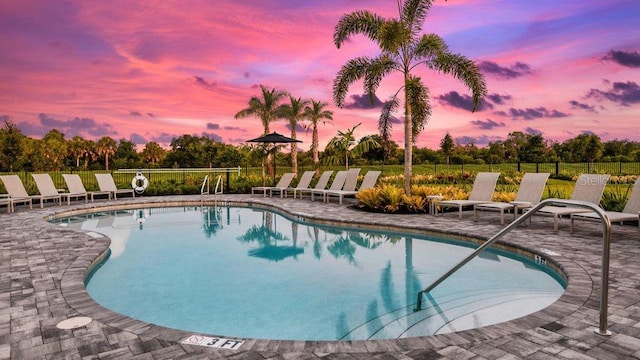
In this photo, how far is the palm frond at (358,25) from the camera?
39.4 feet

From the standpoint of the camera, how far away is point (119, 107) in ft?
76.7

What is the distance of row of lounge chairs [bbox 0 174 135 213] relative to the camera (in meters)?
Result: 11.9

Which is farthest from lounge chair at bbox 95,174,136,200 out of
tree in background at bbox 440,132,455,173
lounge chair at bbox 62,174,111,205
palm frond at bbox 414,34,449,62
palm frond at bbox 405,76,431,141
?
tree in background at bbox 440,132,455,173

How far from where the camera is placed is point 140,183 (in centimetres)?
1647

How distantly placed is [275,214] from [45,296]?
863 cm

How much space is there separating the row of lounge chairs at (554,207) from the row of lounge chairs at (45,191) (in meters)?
11.5

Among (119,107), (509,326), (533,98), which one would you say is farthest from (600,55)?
(119,107)

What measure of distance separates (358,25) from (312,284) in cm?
898

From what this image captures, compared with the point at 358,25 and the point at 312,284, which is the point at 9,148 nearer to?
the point at 358,25

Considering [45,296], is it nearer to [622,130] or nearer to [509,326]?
[509,326]

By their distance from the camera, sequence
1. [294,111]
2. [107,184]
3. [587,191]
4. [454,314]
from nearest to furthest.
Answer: [454,314]
[587,191]
[107,184]
[294,111]

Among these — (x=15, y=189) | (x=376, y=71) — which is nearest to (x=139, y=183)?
(x=15, y=189)

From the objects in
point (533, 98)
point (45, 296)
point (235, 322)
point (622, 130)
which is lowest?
point (235, 322)

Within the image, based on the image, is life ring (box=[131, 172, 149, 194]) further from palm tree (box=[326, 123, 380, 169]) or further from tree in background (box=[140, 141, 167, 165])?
tree in background (box=[140, 141, 167, 165])
